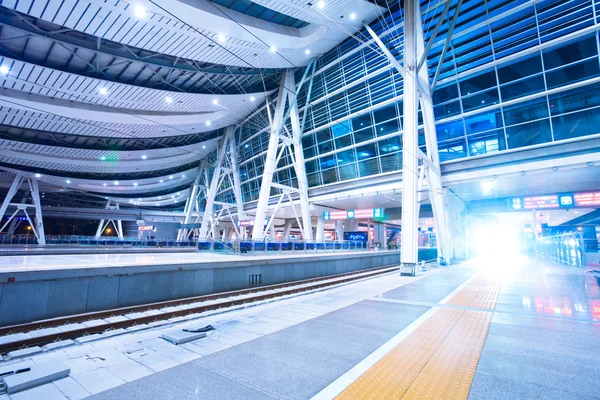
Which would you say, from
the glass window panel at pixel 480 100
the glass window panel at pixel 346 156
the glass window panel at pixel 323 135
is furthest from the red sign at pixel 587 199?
the glass window panel at pixel 323 135

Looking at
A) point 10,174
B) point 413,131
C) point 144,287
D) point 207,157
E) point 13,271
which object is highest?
point 207,157

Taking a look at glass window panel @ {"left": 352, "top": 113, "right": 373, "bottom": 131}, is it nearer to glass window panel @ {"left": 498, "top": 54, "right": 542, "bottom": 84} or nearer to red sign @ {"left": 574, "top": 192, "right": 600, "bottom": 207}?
glass window panel @ {"left": 498, "top": 54, "right": 542, "bottom": 84}

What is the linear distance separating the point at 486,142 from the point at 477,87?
3781 mm

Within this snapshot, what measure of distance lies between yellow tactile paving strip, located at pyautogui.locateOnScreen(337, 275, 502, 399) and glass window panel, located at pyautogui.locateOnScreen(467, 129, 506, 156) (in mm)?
16474

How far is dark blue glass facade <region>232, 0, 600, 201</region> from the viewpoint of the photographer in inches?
626

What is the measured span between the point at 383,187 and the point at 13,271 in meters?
22.1

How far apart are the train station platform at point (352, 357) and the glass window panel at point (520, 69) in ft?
52.7

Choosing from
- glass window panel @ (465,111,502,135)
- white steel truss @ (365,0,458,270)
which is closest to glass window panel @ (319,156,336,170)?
white steel truss @ (365,0,458,270)

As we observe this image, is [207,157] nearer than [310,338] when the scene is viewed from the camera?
No

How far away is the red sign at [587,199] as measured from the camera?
1679 cm

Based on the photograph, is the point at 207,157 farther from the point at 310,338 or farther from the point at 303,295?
the point at 310,338

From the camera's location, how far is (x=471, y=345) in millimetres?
4465

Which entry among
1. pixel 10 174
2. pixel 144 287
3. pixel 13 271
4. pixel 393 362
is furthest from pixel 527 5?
pixel 10 174

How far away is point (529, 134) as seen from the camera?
57.3 ft
